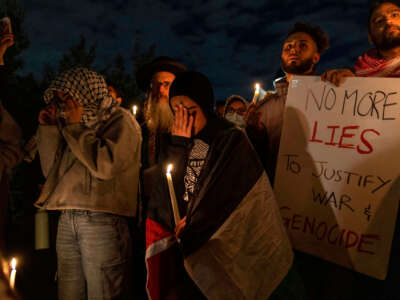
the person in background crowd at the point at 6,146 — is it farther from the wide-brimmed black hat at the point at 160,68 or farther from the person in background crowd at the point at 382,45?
the person in background crowd at the point at 382,45

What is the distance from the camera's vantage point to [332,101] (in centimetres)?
188

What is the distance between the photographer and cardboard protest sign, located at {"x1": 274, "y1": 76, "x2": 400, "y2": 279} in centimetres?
168

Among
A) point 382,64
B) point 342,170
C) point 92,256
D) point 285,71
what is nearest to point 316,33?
point 285,71

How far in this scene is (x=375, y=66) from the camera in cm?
192

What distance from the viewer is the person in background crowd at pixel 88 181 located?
1.99 metres

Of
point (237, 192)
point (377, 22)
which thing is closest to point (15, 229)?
point (237, 192)

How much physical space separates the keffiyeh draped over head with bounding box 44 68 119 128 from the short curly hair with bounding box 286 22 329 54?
1.70m

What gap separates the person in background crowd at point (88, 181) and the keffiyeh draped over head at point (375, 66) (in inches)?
69.9

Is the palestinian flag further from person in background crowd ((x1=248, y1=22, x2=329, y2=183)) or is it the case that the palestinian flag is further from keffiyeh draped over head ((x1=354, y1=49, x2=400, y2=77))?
keffiyeh draped over head ((x1=354, y1=49, x2=400, y2=77))

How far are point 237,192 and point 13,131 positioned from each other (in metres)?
1.93

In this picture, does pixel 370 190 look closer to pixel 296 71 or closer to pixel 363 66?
pixel 363 66

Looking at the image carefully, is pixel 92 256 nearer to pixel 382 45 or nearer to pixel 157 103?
pixel 157 103

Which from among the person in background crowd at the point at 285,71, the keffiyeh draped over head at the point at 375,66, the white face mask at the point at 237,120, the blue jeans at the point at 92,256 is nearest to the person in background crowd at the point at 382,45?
the keffiyeh draped over head at the point at 375,66

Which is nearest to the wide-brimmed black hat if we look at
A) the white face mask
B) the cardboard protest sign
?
the white face mask
